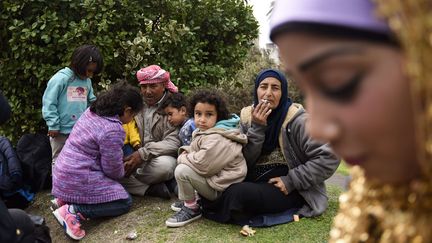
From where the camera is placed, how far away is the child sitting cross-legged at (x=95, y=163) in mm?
4109

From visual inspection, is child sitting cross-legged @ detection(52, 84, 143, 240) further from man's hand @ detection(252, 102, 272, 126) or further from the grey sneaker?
man's hand @ detection(252, 102, 272, 126)

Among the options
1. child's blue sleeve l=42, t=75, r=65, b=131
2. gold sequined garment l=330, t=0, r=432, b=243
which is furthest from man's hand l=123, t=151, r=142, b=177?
gold sequined garment l=330, t=0, r=432, b=243

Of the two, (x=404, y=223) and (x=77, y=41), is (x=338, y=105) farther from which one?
(x=77, y=41)

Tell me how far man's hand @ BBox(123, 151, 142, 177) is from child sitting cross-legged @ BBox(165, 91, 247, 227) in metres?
0.61

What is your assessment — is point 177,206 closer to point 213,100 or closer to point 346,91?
point 213,100

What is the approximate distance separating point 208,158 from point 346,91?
310 centimetres

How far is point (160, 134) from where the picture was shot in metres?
4.79

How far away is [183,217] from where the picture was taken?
161 inches

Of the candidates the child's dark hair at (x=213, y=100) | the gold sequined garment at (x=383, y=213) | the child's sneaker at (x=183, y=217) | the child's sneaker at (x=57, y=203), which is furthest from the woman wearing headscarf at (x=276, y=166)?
the gold sequined garment at (x=383, y=213)

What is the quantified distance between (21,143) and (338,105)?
4665 millimetres

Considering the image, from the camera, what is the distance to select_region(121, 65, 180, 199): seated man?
4.62 m

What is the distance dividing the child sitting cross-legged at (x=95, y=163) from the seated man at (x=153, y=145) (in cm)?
38

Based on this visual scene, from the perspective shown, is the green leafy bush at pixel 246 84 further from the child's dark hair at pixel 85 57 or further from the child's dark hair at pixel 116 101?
the child's dark hair at pixel 116 101

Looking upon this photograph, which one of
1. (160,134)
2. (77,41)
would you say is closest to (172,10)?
(77,41)
